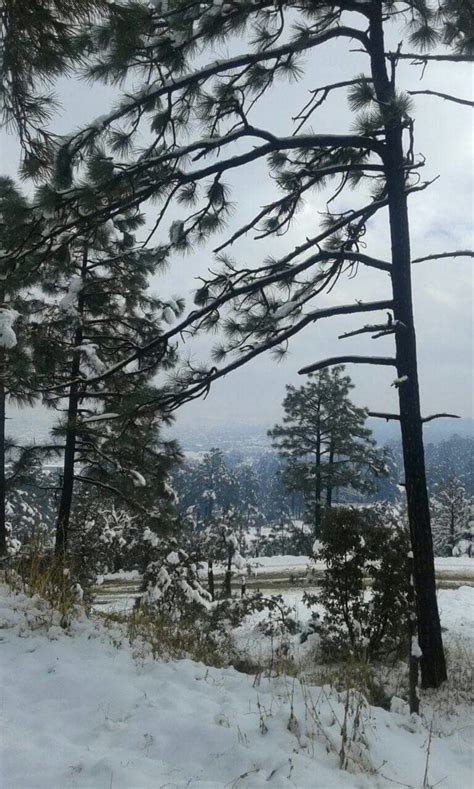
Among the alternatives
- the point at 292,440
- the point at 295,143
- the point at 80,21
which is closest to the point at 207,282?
the point at 295,143

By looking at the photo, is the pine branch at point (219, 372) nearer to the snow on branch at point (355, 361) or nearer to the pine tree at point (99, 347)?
the snow on branch at point (355, 361)

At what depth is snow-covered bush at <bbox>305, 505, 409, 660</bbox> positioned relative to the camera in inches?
256

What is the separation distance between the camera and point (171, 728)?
2803 mm

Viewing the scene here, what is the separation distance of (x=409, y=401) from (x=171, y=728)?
411 centimetres

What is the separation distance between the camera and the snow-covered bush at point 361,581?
6496 mm

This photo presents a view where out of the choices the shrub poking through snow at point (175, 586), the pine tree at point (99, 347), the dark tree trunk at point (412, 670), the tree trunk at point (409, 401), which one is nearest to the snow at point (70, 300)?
the pine tree at point (99, 347)

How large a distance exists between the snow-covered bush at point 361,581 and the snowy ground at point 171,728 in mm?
2358

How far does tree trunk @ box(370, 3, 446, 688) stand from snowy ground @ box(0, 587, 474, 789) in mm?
1026

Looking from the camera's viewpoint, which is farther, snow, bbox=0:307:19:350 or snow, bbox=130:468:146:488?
snow, bbox=130:468:146:488

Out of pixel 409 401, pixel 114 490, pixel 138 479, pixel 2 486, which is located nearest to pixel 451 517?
pixel 114 490

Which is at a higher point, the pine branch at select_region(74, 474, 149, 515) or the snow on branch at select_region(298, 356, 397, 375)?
the snow on branch at select_region(298, 356, 397, 375)

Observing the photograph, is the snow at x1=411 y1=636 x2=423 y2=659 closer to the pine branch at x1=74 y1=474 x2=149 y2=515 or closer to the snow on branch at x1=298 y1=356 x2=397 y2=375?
the snow on branch at x1=298 y1=356 x2=397 y2=375

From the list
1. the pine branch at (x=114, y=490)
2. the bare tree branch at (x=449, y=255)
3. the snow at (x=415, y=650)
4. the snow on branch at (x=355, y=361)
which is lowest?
the snow at (x=415, y=650)

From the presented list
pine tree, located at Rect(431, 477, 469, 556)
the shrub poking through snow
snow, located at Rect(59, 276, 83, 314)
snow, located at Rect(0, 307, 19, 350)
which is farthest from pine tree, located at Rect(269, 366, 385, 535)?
snow, located at Rect(0, 307, 19, 350)
